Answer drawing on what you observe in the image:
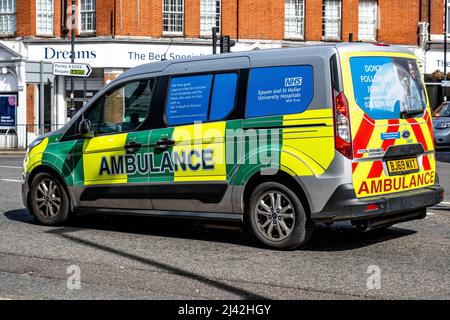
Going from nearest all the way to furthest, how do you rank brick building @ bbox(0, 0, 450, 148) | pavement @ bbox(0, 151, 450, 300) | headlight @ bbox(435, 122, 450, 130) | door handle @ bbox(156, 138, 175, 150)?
pavement @ bbox(0, 151, 450, 300) < door handle @ bbox(156, 138, 175, 150) < headlight @ bbox(435, 122, 450, 130) < brick building @ bbox(0, 0, 450, 148)

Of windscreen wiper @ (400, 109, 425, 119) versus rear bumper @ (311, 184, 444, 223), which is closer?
rear bumper @ (311, 184, 444, 223)

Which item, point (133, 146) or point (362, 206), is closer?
point (362, 206)

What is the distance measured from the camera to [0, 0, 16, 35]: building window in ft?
102

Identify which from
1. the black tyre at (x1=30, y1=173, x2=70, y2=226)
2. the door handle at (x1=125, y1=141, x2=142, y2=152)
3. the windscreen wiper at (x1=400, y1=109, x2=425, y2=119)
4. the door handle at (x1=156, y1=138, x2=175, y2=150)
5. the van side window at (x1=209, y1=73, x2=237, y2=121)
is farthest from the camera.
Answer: the black tyre at (x1=30, y1=173, x2=70, y2=226)

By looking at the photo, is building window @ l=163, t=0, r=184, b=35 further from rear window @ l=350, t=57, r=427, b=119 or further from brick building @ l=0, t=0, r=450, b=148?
rear window @ l=350, t=57, r=427, b=119

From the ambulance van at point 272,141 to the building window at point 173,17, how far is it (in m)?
22.4

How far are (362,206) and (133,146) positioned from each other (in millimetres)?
2904

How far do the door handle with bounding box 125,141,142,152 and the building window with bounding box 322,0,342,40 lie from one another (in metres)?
24.8

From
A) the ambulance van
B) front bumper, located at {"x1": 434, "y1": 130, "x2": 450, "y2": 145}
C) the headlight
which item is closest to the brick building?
the headlight

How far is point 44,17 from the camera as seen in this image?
31016 millimetres

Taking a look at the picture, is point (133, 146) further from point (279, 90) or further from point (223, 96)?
point (279, 90)

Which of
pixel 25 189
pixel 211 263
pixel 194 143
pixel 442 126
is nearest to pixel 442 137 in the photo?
pixel 442 126

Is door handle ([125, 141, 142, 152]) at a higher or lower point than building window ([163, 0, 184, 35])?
lower

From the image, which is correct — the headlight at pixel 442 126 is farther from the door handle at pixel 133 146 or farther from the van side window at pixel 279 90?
the van side window at pixel 279 90
